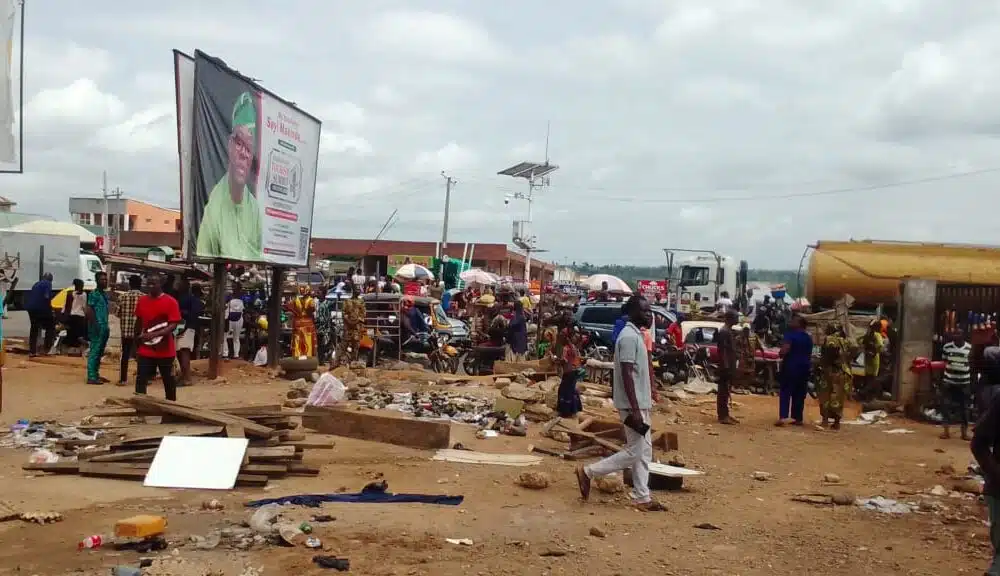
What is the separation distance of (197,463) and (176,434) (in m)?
0.68

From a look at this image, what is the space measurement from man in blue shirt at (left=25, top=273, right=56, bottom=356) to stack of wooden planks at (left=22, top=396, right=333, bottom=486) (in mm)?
8863

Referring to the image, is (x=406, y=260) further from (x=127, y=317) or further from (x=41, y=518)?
(x=41, y=518)

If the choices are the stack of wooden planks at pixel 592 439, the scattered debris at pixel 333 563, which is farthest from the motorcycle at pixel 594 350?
the scattered debris at pixel 333 563

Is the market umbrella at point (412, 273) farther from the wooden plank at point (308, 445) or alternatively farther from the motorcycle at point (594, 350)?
the wooden plank at point (308, 445)

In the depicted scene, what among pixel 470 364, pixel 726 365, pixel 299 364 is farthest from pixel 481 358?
pixel 726 365

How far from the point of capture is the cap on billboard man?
1428cm

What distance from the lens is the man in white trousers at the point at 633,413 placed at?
7645 mm

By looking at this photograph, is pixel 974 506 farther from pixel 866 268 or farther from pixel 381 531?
pixel 866 268

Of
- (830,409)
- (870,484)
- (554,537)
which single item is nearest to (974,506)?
(870,484)

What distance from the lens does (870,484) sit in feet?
31.8

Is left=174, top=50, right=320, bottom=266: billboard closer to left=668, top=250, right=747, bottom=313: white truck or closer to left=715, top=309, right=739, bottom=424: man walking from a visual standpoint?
left=715, top=309, right=739, bottom=424: man walking

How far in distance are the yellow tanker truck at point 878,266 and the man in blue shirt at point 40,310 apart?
15433 mm

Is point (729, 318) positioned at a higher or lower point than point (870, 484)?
higher

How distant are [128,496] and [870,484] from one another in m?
7.28
